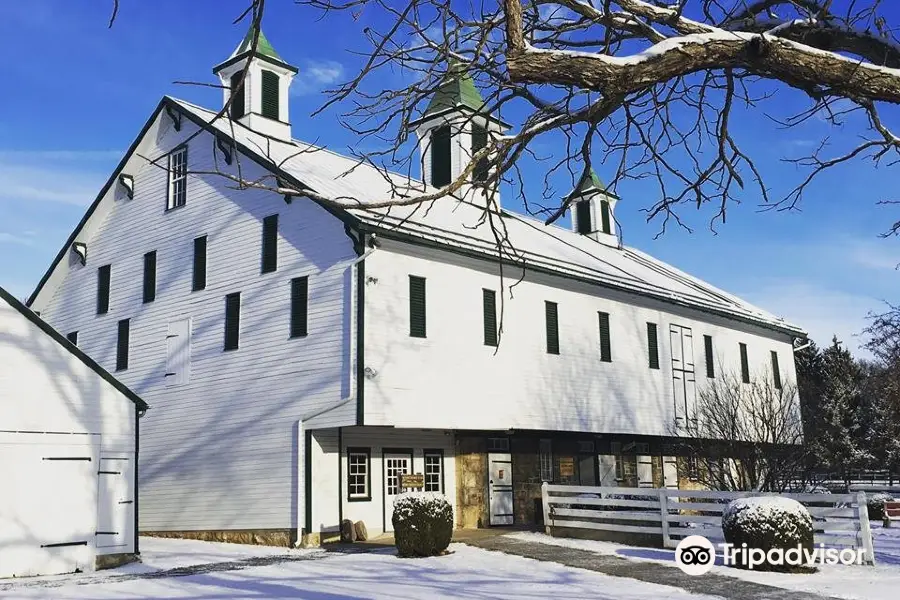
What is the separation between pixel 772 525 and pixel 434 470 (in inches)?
387

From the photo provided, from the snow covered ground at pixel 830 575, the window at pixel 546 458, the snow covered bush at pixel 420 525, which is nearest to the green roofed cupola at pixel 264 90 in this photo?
the window at pixel 546 458

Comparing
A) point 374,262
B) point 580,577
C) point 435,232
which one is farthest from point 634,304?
point 580,577

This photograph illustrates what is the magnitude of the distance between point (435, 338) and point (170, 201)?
8771 mm

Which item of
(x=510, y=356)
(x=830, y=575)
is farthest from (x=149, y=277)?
(x=830, y=575)

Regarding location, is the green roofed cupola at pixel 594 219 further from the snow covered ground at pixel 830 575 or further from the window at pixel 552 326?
the snow covered ground at pixel 830 575

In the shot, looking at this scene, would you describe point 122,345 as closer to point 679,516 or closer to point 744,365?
point 679,516

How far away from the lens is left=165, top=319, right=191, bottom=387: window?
22.7m

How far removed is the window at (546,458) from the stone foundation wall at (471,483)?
227 centimetres

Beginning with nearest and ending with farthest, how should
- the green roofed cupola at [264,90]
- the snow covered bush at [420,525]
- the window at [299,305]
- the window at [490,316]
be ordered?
the snow covered bush at [420,525] < the window at [299,305] < the window at [490,316] < the green roofed cupola at [264,90]

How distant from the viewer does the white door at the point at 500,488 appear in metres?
23.5

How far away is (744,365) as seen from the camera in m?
32.2

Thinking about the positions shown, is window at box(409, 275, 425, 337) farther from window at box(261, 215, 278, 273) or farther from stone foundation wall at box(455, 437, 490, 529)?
stone foundation wall at box(455, 437, 490, 529)

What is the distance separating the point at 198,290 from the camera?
906 inches

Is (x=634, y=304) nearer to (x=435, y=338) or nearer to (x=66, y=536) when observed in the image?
(x=435, y=338)
